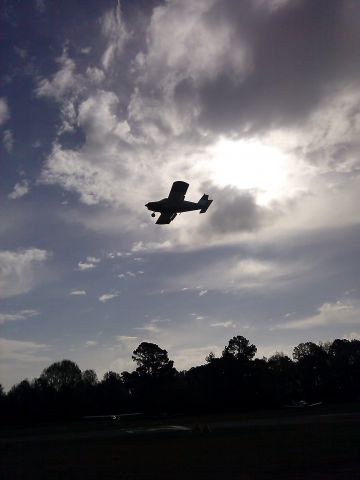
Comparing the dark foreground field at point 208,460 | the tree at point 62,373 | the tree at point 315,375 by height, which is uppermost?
the tree at point 62,373

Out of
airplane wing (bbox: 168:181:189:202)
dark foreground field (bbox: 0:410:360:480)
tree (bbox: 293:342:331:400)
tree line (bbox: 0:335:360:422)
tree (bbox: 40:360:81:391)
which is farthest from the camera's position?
tree (bbox: 40:360:81:391)

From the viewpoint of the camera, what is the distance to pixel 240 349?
359 feet

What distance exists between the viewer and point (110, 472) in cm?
1686

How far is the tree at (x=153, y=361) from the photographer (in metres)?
109

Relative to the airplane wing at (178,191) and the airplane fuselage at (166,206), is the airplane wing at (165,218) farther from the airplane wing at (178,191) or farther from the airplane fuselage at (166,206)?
the airplane wing at (178,191)

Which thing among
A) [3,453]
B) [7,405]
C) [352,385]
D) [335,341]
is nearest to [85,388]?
[7,405]

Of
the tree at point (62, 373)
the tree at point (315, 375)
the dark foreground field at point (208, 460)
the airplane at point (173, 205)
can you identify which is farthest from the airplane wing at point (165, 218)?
the tree at point (62, 373)

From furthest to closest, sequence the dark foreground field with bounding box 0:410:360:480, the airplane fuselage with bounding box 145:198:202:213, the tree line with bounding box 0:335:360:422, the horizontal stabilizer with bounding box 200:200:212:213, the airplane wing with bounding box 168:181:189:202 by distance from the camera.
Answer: the tree line with bounding box 0:335:360:422, the horizontal stabilizer with bounding box 200:200:212:213, the airplane fuselage with bounding box 145:198:202:213, the airplane wing with bounding box 168:181:189:202, the dark foreground field with bounding box 0:410:360:480

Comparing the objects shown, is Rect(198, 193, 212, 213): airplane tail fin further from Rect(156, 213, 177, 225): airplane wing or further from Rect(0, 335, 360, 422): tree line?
Rect(0, 335, 360, 422): tree line

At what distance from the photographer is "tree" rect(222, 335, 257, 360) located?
106 metres

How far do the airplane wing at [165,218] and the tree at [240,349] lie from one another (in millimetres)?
72378

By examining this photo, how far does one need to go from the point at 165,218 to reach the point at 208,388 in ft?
219

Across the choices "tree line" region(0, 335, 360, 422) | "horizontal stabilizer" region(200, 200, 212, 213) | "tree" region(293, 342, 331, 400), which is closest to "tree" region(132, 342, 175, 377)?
"tree line" region(0, 335, 360, 422)

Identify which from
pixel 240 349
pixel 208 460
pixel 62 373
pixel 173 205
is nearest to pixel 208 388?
pixel 240 349
